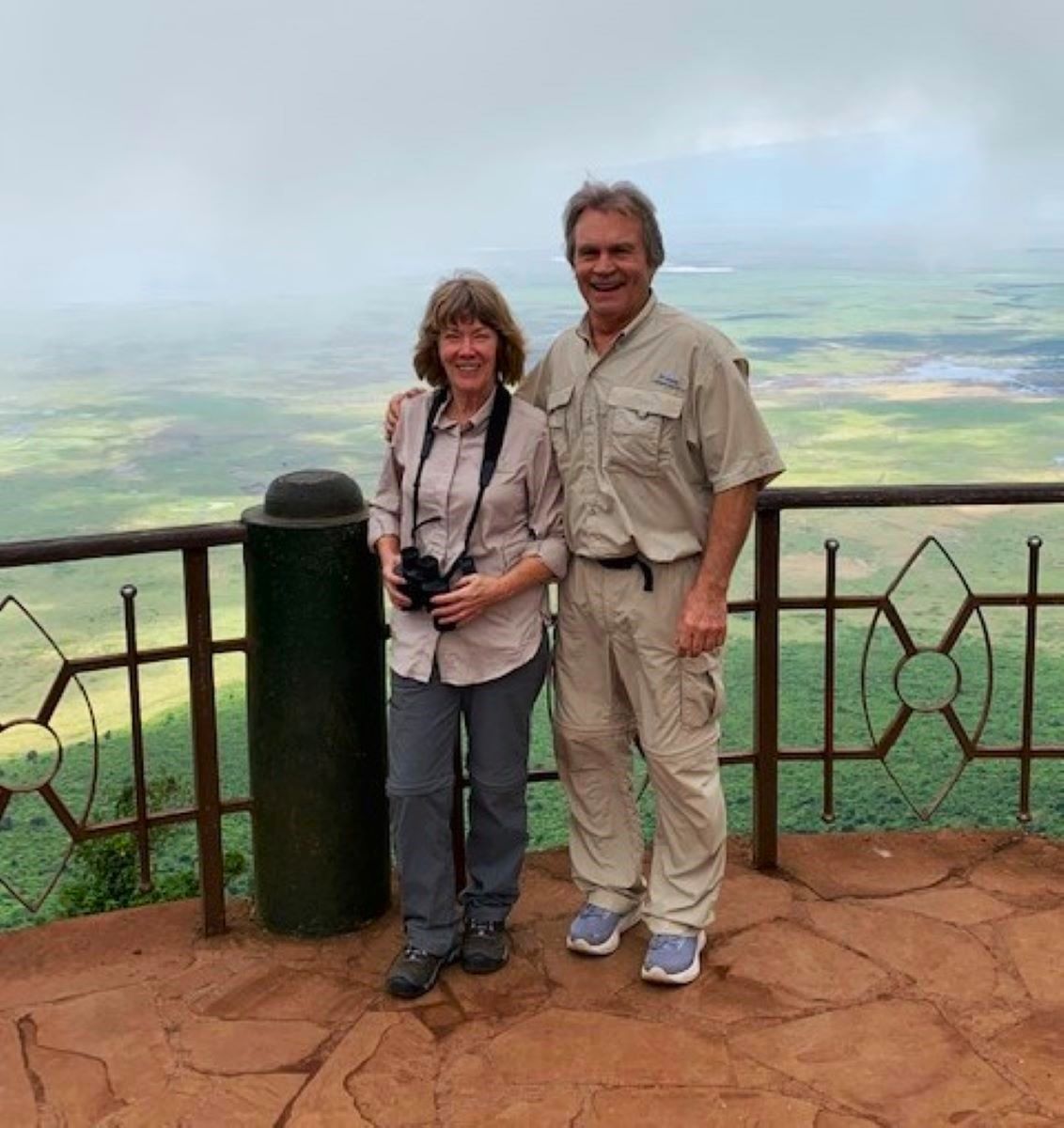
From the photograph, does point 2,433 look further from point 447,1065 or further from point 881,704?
point 447,1065

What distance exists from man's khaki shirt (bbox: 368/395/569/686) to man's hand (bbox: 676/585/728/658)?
263 millimetres

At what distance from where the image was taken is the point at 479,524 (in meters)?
2.68

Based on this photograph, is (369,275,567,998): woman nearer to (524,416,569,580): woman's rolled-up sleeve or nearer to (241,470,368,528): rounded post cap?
(524,416,569,580): woman's rolled-up sleeve

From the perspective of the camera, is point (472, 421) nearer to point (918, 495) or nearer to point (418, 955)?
point (418, 955)

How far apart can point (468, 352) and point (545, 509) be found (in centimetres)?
35

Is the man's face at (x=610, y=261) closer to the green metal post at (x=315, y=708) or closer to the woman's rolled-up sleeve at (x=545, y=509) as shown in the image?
the woman's rolled-up sleeve at (x=545, y=509)

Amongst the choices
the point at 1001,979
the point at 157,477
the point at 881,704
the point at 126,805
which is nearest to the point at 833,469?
the point at 881,704

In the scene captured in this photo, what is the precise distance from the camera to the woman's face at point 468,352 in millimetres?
2633

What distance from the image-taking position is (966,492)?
335 cm

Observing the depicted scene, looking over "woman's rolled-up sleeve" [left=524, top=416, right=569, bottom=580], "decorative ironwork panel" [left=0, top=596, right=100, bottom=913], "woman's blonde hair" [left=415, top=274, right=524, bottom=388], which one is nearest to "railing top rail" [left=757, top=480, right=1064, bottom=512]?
"woman's rolled-up sleeve" [left=524, top=416, right=569, bottom=580]

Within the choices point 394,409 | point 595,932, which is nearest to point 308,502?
point 394,409

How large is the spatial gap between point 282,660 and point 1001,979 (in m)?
1.65

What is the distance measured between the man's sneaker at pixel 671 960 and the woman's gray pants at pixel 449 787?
0.32 metres

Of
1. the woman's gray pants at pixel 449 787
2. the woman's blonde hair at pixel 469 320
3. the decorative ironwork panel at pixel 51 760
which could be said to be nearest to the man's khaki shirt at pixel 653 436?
the woman's blonde hair at pixel 469 320
